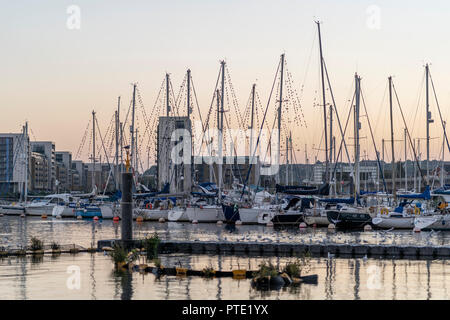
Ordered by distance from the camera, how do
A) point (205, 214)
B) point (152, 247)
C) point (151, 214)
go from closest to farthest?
point (152, 247), point (205, 214), point (151, 214)

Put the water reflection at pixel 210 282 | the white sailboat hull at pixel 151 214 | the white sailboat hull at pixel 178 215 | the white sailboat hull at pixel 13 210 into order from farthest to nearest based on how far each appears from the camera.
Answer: the white sailboat hull at pixel 13 210 < the white sailboat hull at pixel 151 214 < the white sailboat hull at pixel 178 215 < the water reflection at pixel 210 282

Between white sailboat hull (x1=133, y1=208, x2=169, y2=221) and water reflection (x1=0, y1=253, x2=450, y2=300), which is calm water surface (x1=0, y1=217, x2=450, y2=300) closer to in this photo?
water reflection (x1=0, y1=253, x2=450, y2=300)

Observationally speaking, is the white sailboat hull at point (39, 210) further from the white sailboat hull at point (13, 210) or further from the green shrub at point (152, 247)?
the green shrub at point (152, 247)

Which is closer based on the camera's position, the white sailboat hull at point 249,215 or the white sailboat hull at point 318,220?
the white sailboat hull at point 318,220

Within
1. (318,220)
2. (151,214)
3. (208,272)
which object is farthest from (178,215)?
(208,272)

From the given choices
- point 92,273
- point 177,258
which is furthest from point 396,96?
point 92,273

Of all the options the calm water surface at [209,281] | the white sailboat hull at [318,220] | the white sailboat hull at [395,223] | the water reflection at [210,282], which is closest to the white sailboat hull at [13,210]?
the white sailboat hull at [318,220]

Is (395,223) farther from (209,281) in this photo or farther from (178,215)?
(209,281)

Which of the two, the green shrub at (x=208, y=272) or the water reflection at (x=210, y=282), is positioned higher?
the green shrub at (x=208, y=272)

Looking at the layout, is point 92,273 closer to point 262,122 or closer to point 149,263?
point 149,263

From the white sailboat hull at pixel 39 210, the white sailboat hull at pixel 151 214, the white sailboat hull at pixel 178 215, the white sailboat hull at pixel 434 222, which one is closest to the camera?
the white sailboat hull at pixel 434 222

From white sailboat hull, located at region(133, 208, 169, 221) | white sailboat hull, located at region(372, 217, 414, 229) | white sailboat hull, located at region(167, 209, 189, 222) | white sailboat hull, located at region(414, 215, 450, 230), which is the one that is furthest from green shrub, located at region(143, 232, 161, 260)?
white sailboat hull, located at region(133, 208, 169, 221)

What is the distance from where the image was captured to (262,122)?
95000 mm

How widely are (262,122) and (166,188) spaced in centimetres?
1674
